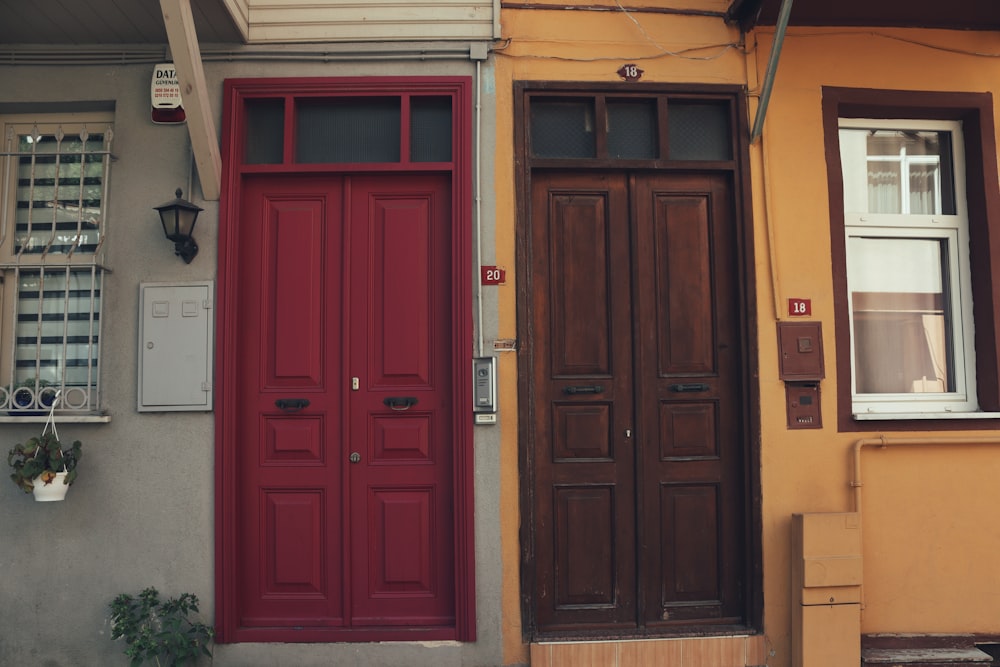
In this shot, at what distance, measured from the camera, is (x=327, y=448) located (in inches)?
185

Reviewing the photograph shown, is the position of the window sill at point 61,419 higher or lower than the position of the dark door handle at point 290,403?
lower

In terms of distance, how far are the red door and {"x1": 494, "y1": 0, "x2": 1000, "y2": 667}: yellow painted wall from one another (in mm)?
462

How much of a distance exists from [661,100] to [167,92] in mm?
3030

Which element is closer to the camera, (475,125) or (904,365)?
(475,125)

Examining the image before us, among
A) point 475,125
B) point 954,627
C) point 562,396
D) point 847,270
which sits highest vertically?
point 475,125

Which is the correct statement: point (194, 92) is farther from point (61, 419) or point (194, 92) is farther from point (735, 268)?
point (735, 268)

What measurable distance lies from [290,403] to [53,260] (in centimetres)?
171

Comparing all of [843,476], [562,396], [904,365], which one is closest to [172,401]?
[562,396]

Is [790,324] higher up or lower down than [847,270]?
lower down

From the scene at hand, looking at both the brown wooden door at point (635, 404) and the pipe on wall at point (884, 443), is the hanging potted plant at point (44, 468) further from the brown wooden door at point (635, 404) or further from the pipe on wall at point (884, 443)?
the pipe on wall at point (884, 443)

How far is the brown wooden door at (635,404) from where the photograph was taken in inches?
Result: 186

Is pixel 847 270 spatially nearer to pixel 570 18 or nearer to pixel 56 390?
pixel 570 18

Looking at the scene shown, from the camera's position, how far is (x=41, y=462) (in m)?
4.32

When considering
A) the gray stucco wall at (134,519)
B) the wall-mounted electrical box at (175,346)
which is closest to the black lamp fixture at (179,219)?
the gray stucco wall at (134,519)
